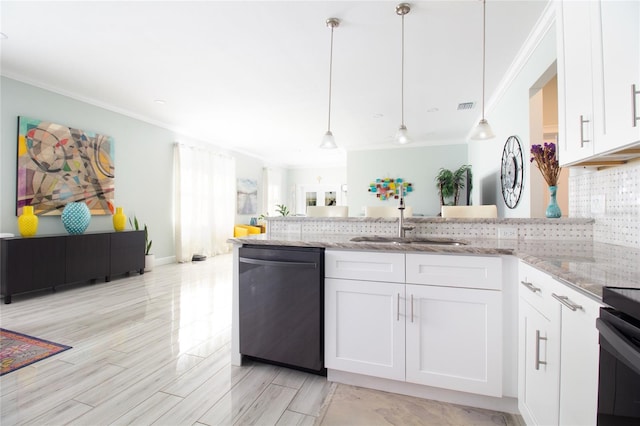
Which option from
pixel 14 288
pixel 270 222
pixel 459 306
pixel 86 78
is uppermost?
pixel 86 78

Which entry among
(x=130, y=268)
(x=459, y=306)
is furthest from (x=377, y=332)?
(x=130, y=268)

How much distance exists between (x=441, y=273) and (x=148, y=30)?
3.04 m

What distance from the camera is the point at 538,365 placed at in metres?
1.15

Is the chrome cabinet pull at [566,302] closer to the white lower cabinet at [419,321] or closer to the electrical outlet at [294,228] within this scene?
the white lower cabinet at [419,321]

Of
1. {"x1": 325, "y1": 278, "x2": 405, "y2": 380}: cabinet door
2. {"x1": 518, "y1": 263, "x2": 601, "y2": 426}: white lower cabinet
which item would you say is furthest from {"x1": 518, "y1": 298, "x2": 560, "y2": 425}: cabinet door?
{"x1": 325, "y1": 278, "x2": 405, "y2": 380}: cabinet door

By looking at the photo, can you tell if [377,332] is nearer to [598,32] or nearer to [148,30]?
[598,32]

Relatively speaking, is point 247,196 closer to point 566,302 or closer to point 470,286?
point 470,286

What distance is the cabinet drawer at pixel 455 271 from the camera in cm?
143

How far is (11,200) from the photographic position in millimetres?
3420

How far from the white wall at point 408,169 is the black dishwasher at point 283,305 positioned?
5.85 metres

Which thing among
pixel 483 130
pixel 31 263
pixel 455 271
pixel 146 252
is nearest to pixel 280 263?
pixel 455 271

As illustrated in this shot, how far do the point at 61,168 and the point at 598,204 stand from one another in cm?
534

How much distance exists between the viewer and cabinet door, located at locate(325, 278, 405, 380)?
1565mm

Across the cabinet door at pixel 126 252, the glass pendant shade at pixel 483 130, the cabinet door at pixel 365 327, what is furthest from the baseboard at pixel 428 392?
the cabinet door at pixel 126 252
